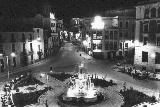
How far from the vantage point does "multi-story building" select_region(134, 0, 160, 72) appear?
4838 cm

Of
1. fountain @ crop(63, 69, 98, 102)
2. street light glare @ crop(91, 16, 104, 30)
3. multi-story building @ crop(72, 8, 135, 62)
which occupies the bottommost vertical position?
fountain @ crop(63, 69, 98, 102)

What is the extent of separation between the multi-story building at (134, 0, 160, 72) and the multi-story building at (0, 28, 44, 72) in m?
29.1

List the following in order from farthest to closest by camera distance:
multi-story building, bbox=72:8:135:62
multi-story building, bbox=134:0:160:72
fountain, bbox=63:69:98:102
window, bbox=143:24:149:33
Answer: multi-story building, bbox=72:8:135:62 < window, bbox=143:24:149:33 < multi-story building, bbox=134:0:160:72 < fountain, bbox=63:69:98:102

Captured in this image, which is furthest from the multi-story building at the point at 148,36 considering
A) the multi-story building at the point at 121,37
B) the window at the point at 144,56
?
the multi-story building at the point at 121,37

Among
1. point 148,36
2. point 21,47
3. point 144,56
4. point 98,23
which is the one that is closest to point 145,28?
point 148,36

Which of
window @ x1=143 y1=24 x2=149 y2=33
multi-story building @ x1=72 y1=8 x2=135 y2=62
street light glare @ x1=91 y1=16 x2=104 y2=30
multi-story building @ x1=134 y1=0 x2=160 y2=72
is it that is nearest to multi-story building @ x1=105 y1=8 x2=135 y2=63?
multi-story building @ x1=72 y1=8 x2=135 y2=62

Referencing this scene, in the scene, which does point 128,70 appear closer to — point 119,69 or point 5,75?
point 119,69

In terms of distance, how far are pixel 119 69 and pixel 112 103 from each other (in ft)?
77.0

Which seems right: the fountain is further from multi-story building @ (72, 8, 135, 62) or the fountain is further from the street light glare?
the street light glare

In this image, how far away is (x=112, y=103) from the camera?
3092cm

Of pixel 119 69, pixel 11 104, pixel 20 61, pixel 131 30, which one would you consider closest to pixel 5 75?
pixel 20 61

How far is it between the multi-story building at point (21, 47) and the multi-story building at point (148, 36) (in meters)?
→ 29.1

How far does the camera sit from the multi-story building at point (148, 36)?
159 ft

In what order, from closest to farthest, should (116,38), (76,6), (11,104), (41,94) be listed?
(11,104) < (41,94) < (116,38) < (76,6)
